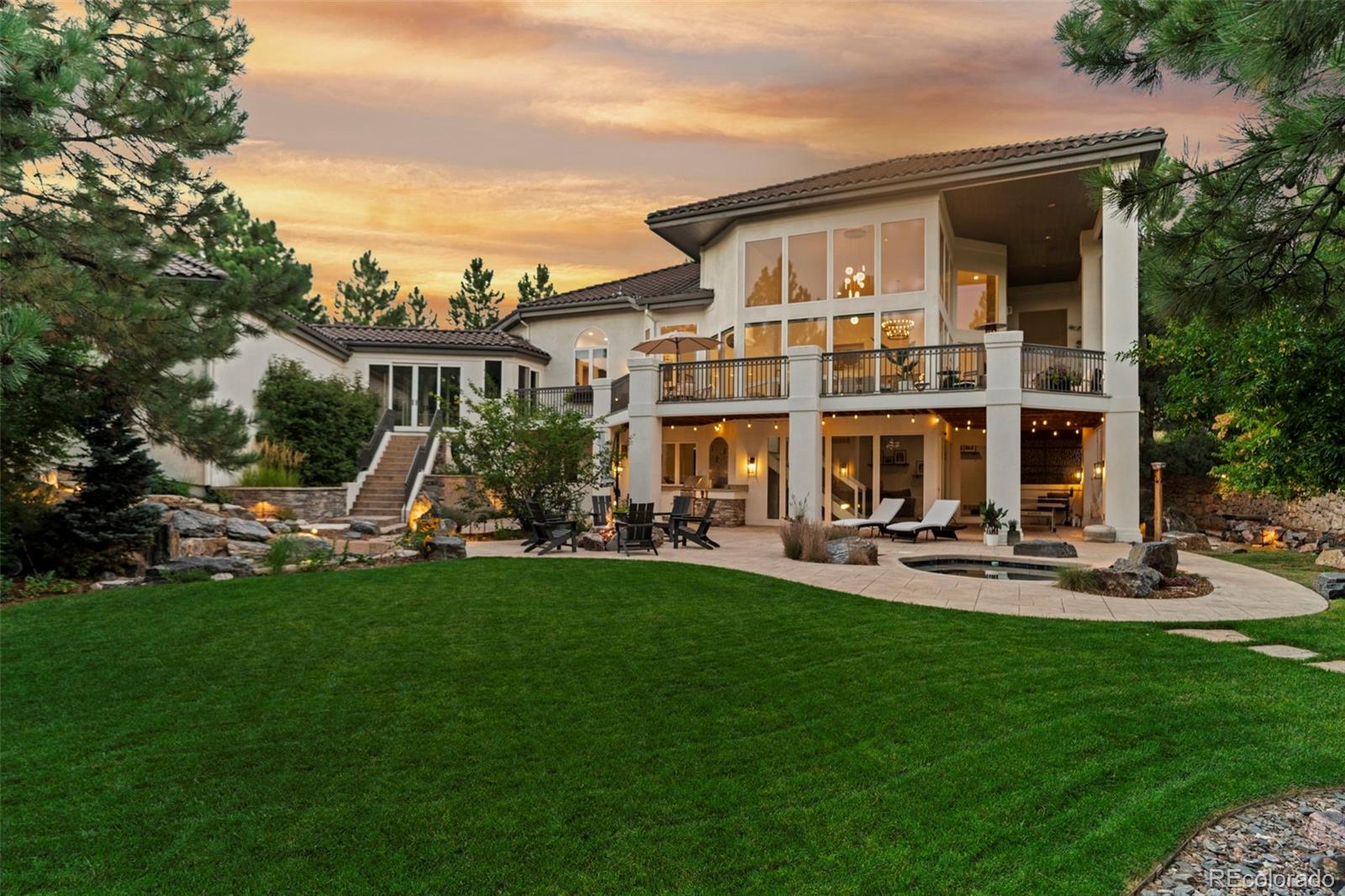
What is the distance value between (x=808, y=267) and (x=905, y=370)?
4.24 m

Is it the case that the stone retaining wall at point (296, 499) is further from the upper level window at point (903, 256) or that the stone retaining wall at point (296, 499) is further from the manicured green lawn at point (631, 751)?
the upper level window at point (903, 256)

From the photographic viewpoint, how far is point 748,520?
19.7 m

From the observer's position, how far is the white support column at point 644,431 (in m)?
17.9

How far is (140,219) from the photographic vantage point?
815 centimetres

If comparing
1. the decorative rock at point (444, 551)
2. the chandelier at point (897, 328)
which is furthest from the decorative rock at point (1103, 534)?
the decorative rock at point (444, 551)

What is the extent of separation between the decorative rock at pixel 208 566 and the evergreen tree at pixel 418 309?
147ft

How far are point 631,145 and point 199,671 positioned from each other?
1836 cm

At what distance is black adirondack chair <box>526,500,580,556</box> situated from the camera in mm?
12773

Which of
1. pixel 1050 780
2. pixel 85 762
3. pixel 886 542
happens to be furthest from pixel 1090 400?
pixel 85 762

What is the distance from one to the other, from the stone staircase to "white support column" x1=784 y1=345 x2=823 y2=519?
985 cm

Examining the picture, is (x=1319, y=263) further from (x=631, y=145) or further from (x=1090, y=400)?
(x=631, y=145)

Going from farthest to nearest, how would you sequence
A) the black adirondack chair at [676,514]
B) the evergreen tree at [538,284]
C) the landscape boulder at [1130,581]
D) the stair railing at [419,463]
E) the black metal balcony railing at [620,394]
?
the evergreen tree at [538,284] → the black metal balcony railing at [620,394] → the stair railing at [419,463] → the black adirondack chair at [676,514] → the landscape boulder at [1130,581]

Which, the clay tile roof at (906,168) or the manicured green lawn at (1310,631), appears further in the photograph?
the clay tile roof at (906,168)

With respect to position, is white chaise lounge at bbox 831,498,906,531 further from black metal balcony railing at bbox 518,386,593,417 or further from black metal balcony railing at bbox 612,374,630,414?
black metal balcony railing at bbox 518,386,593,417
